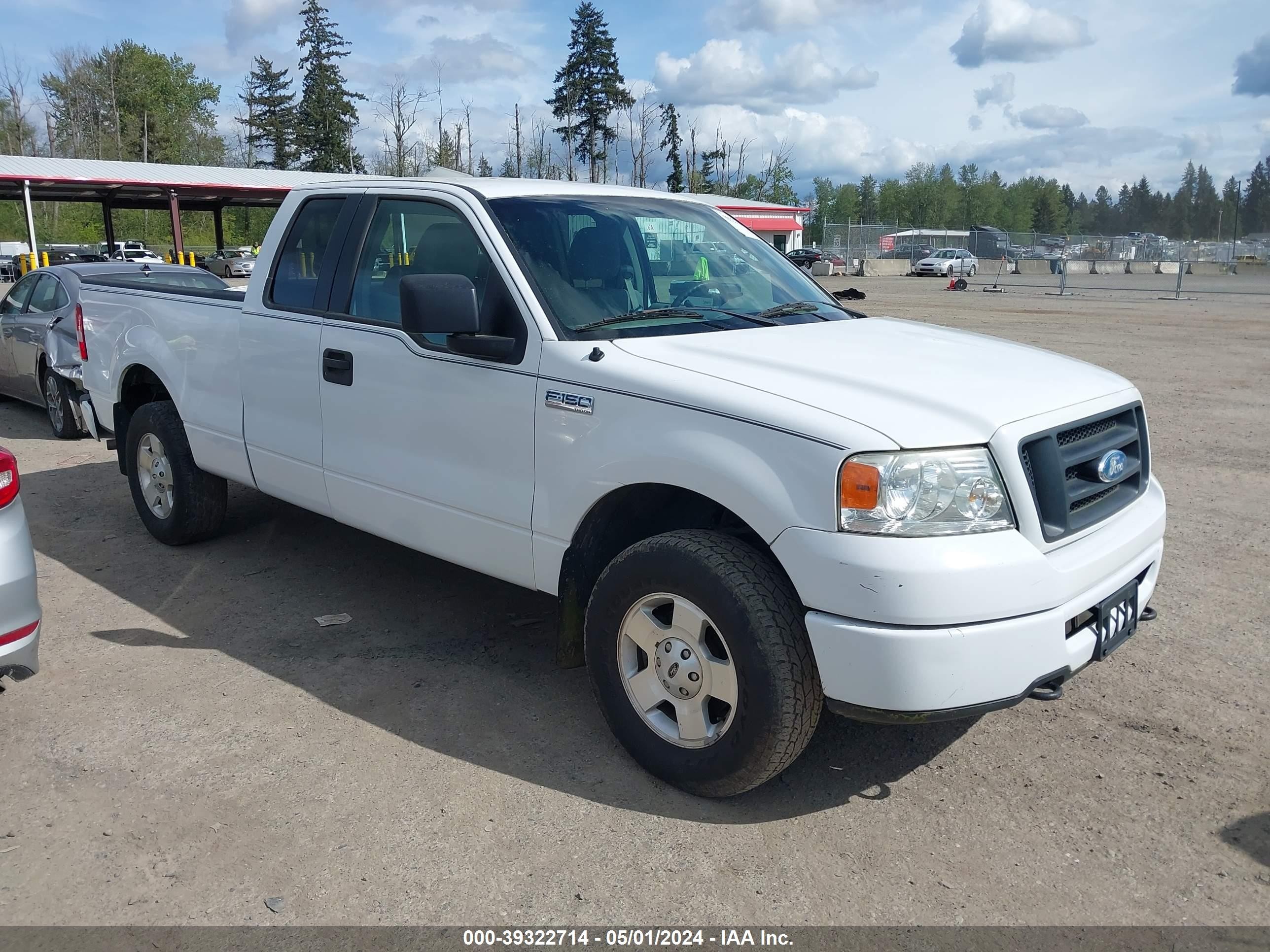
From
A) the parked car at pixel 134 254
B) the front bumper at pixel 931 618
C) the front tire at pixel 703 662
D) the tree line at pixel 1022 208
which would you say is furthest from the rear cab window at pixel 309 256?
the tree line at pixel 1022 208

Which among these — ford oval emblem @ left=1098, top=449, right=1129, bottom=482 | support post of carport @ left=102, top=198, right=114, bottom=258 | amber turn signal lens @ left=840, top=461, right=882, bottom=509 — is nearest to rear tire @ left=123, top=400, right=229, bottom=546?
amber turn signal lens @ left=840, top=461, right=882, bottom=509

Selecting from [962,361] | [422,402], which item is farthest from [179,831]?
[962,361]

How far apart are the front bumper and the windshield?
1296mm

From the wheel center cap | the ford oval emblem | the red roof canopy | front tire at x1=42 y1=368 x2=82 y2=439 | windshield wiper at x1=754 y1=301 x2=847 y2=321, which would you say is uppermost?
the red roof canopy

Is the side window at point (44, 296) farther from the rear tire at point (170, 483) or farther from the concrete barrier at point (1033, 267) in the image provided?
the concrete barrier at point (1033, 267)

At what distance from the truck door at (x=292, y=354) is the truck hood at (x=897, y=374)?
1.81 meters

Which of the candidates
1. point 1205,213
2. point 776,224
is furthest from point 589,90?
point 1205,213

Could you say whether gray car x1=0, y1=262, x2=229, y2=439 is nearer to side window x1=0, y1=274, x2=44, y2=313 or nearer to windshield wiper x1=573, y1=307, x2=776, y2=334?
side window x1=0, y1=274, x2=44, y2=313

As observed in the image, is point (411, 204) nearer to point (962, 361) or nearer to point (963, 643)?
point (962, 361)

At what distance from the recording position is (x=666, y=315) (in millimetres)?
3986

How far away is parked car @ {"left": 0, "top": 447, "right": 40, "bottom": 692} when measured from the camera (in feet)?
11.6

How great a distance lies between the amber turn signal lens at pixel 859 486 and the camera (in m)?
2.90

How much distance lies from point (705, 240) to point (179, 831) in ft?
10.3

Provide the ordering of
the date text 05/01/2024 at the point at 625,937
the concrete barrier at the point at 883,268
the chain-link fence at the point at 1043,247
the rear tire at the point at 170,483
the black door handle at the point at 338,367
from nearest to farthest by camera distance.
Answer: the date text 05/01/2024 at the point at 625,937, the black door handle at the point at 338,367, the rear tire at the point at 170,483, the chain-link fence at the point at 1043,247, the concrete barrier at the point at 883,268
